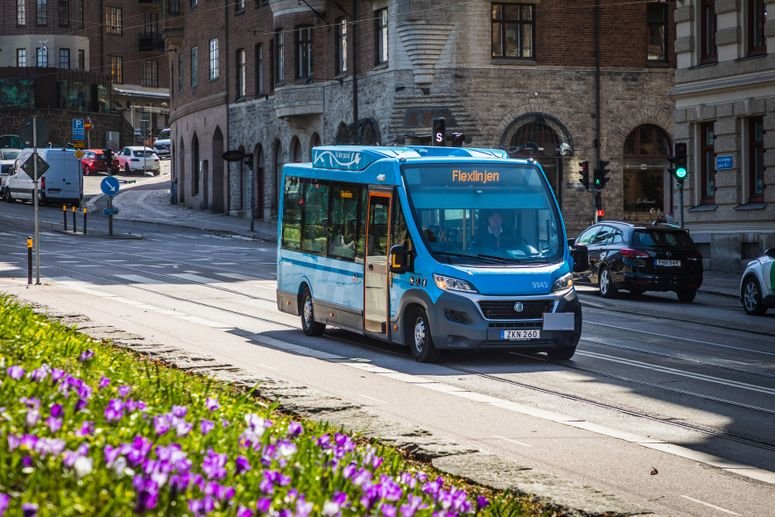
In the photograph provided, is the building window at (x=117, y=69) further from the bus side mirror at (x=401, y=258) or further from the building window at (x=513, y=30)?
the bus side mirror at (x=401, y=258)

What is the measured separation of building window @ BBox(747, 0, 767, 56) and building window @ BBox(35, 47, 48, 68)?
254 ft

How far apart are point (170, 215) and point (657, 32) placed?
84.3 feet

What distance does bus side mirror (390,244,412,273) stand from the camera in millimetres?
17344

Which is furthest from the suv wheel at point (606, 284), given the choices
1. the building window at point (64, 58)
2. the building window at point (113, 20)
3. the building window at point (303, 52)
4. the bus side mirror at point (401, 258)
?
the building window at point (113, 20)

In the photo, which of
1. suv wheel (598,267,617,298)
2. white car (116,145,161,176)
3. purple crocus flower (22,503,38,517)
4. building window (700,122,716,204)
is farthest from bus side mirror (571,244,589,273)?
white car (116,145,161,176)

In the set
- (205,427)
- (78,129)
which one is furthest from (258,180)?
(205,427)

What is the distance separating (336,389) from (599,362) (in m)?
4.52

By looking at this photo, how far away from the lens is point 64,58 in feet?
351

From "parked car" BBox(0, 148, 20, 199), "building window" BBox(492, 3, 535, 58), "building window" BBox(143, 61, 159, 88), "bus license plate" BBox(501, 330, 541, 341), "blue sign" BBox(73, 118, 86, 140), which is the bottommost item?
"bus license plate" BBox(501, 330, 541, 341)

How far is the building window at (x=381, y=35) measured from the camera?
50.1m

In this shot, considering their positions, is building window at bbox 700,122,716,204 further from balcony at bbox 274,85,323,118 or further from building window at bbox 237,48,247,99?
building window at bbox 237,48,247,99

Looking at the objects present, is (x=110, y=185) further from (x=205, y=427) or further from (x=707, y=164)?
(x=205, y=427)

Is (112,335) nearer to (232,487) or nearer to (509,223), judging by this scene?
(509,223)

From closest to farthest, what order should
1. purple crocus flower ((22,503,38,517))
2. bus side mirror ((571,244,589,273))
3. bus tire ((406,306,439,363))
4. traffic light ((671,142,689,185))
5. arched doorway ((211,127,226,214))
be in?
1. purple crocus flower ((22,503,38,517))
2. bus tire ((406,306,439,363))
3. bus side mirror ((571,244,589,273))
4. traffic light ((671,142,689,185))
5. arched doorway ((211,127,226,214))
